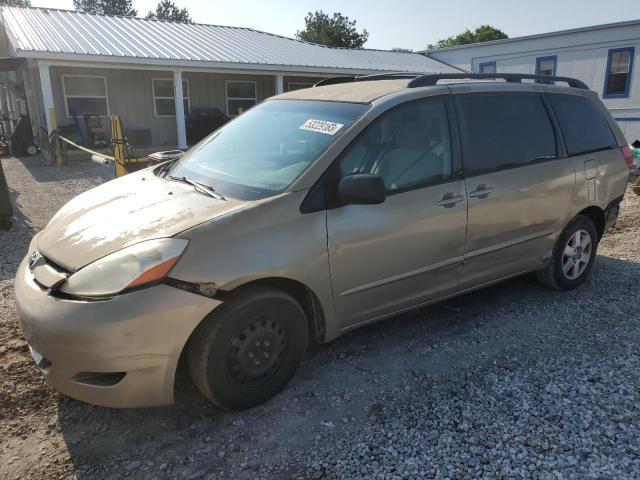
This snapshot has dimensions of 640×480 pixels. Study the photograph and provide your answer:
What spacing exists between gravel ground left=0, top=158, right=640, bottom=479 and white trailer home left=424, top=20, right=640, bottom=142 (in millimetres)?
16322

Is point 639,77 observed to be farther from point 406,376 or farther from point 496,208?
point 406,376

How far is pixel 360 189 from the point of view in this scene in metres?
2.90

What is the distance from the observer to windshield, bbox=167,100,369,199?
3.12m

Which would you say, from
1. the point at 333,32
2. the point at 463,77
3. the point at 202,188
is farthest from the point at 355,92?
the point at 333,32

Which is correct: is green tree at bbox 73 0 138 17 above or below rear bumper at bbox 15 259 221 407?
above

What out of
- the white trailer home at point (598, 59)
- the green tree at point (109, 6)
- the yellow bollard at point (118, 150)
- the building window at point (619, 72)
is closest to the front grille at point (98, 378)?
the yellow bollard at point (118, 150)

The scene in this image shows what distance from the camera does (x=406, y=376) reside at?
3293 mm

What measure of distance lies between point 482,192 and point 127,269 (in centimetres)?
250

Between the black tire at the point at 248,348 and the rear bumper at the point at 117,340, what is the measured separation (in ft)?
0.43

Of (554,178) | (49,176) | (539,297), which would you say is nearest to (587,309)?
(539,297)

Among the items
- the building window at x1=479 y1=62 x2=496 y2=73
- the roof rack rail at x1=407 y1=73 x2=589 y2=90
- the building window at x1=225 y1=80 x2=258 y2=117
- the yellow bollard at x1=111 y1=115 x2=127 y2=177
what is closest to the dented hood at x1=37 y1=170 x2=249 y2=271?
the roof rack rail at x1=407 y1=73 x2=589 y2=90

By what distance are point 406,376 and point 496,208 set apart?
1.45m

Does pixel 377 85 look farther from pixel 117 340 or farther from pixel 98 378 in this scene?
pixel 98 378

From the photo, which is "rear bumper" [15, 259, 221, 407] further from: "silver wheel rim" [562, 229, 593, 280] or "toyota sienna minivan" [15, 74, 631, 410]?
"silver wheel rim" [562, 229, 593, 280]
